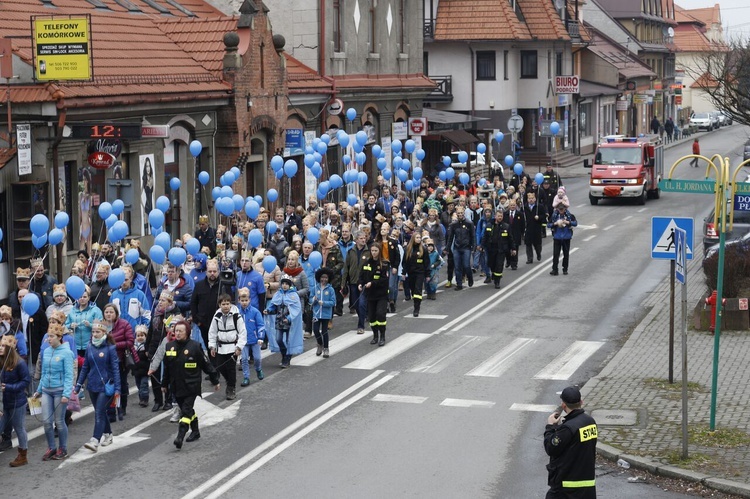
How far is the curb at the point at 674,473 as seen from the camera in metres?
12.0

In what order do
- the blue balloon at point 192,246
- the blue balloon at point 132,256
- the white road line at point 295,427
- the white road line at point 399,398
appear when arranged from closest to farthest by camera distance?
the white road line at point 295,427
the white road line at point 399,398
the blue balloon at point 132,256
the blue balloon at point 192,246

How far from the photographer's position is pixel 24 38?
73.1 feet

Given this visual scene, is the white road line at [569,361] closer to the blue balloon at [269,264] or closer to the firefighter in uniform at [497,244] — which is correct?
the blue balloon at [269,264]

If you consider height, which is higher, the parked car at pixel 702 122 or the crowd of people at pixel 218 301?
the parked car at pixel 702 122

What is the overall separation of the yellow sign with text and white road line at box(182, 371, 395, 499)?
805cm

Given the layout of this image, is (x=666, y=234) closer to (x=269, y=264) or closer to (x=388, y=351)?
(x=388, y=351)

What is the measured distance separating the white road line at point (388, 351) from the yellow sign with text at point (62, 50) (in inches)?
276

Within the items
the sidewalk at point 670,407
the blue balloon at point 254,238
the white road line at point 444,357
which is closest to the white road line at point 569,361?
the sidewalk at point 670,407

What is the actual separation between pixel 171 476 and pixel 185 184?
1559 cm

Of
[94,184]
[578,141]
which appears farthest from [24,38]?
[578,141]

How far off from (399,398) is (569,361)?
3482 mm

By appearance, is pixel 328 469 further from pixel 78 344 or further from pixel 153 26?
pixel 153 26

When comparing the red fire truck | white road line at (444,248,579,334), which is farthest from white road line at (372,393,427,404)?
the red fire truck

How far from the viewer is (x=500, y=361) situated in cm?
1842
